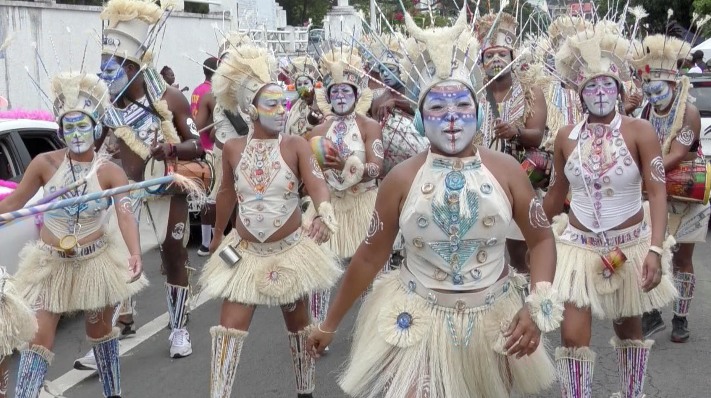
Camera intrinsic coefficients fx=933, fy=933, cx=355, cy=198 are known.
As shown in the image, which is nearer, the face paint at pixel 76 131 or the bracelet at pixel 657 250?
the bracelet at pixel 657 250

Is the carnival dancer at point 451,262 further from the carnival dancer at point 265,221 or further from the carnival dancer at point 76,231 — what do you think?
the carnival dancer at point 76,231

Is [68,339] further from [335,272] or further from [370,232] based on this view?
[370,232]

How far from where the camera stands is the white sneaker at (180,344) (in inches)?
288

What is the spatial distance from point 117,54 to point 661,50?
4.02 meters

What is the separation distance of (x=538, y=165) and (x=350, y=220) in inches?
61.5

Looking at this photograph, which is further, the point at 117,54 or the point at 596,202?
the point at 117,54

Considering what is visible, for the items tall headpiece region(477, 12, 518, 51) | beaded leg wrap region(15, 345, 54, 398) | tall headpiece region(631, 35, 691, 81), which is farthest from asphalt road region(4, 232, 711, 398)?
tall headpiece region(477, 12, 518, 51)

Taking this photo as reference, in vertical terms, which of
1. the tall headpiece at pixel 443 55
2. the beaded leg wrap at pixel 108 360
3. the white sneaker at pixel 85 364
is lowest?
the white sneaker at pixel 85 364

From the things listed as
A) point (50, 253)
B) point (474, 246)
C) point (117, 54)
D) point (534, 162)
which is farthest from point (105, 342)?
point (534, 162)

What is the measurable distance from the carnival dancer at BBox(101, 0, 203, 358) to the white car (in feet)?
2.65

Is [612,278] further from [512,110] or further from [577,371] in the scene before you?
[512,110]

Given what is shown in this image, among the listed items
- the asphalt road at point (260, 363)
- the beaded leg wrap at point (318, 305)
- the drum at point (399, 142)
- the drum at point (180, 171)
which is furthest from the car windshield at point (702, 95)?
the beaded leg wrap at point (318, 305)

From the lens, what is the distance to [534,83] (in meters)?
7.50

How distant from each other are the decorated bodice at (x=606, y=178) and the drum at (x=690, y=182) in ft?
6.67
